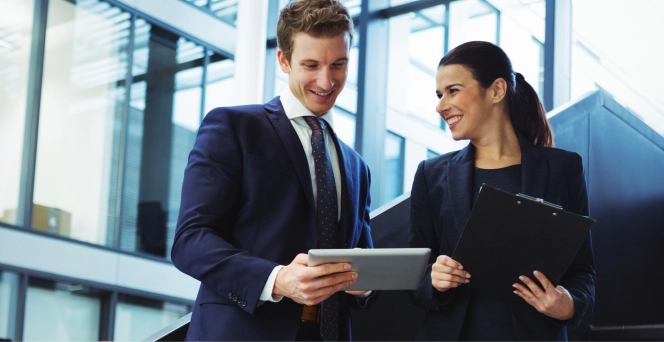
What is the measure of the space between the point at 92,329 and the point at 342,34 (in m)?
8.22

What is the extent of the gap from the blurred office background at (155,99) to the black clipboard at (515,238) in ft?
11.7

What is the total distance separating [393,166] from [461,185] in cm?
494

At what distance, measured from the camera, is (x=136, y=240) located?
35.1 ft

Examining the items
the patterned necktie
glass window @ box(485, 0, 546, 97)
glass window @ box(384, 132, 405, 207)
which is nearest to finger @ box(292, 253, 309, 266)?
the patterned necktie

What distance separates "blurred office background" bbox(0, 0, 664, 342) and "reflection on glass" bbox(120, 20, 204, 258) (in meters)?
0.02

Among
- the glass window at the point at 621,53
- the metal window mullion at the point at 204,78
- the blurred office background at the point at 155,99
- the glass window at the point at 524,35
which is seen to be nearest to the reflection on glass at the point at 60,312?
the blurred office background at the point at 155,99

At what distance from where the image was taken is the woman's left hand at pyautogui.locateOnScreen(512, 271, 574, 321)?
230 cm

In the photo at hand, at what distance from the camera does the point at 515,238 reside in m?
2.26

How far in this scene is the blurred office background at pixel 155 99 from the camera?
6.38 meters

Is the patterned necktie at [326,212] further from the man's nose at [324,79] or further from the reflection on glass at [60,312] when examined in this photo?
the reflection on glass at [60,312]

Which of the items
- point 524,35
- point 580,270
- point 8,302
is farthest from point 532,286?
point 8,302

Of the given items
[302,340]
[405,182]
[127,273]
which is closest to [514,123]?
[302,340]

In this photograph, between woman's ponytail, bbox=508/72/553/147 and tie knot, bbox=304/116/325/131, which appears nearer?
tie knot, bbox=304/116/325/131

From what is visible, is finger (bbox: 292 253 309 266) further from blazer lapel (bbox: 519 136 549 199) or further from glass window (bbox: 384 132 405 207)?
glass window (bbox: 384 132 405 207)
